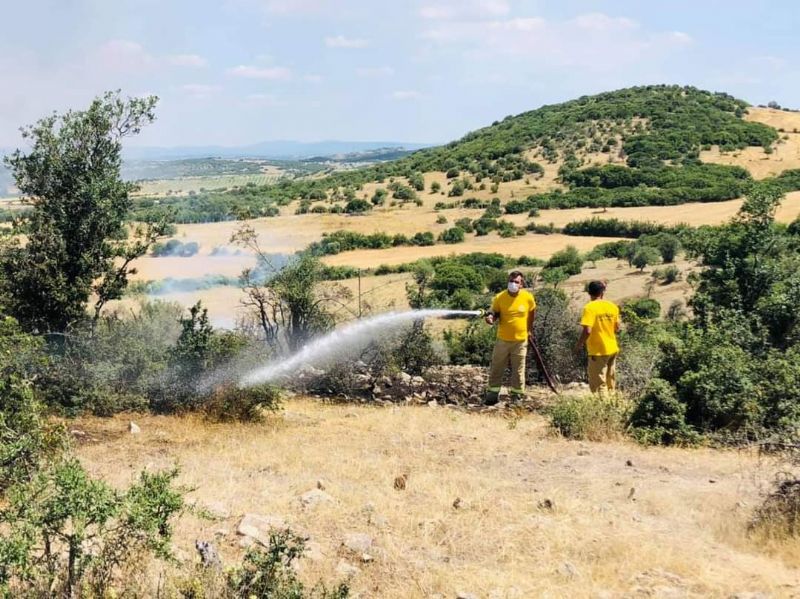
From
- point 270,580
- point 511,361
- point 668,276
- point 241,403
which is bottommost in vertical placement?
point 668,276

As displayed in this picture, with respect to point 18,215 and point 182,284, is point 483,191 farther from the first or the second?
point 18,215

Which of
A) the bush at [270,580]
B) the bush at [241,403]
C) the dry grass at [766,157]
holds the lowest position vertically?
the bush at [241,403]

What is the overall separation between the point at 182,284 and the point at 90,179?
11148 millimetres

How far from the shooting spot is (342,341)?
13117mm

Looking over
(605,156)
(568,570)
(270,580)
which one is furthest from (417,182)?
(270,580)

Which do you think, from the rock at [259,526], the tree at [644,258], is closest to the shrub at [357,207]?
the tree at [644,258]

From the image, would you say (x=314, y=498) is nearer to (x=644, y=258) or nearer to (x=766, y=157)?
(x=644, y=258)

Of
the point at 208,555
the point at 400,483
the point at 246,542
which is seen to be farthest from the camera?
the point at 400,483

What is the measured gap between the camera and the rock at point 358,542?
514 centimetres

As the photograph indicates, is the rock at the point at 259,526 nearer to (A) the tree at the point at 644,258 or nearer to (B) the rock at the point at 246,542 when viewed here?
(B) the rock at the point at 246,542

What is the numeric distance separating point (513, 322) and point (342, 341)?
4413 millimetres

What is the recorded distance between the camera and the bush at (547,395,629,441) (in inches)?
328

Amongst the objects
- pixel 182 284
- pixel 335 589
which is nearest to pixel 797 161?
pixel 182 284

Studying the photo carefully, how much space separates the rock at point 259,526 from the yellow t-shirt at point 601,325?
15.5 feet
